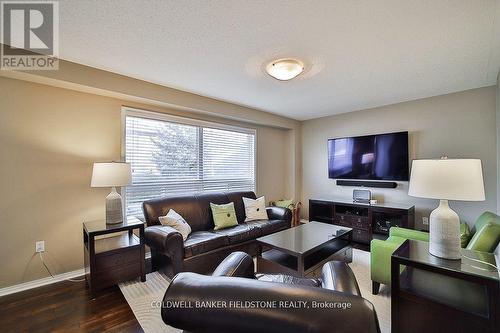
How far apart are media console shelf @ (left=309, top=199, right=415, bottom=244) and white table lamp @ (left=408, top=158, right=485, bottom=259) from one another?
76.5 inches

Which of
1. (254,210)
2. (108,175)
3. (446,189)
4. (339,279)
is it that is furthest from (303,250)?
(108,175)

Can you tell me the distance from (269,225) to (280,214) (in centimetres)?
37

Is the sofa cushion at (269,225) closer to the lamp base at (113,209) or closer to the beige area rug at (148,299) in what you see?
the beige area rug at (148,299)

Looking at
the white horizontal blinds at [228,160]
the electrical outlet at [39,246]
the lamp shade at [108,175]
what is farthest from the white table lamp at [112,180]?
the white horizontal blinds at [228,160]

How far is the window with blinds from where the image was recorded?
3117 millimetres

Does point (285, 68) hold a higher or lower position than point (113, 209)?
higher

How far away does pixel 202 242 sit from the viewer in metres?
2.52

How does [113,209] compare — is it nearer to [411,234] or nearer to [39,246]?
[39,246]

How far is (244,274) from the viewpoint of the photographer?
4.88ft

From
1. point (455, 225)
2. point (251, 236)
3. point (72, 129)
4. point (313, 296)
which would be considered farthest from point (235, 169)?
point (313, 296)

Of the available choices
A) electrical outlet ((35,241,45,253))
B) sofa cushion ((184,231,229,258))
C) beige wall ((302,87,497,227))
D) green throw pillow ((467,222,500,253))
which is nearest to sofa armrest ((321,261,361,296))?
green throw pillow ((467,222,500,253))

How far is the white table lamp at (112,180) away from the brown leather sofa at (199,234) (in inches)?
14.0

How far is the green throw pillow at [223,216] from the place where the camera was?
10.3 ft

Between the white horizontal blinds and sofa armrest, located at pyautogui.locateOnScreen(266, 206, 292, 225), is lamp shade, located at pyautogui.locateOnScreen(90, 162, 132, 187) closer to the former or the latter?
the white horizontal blinds
